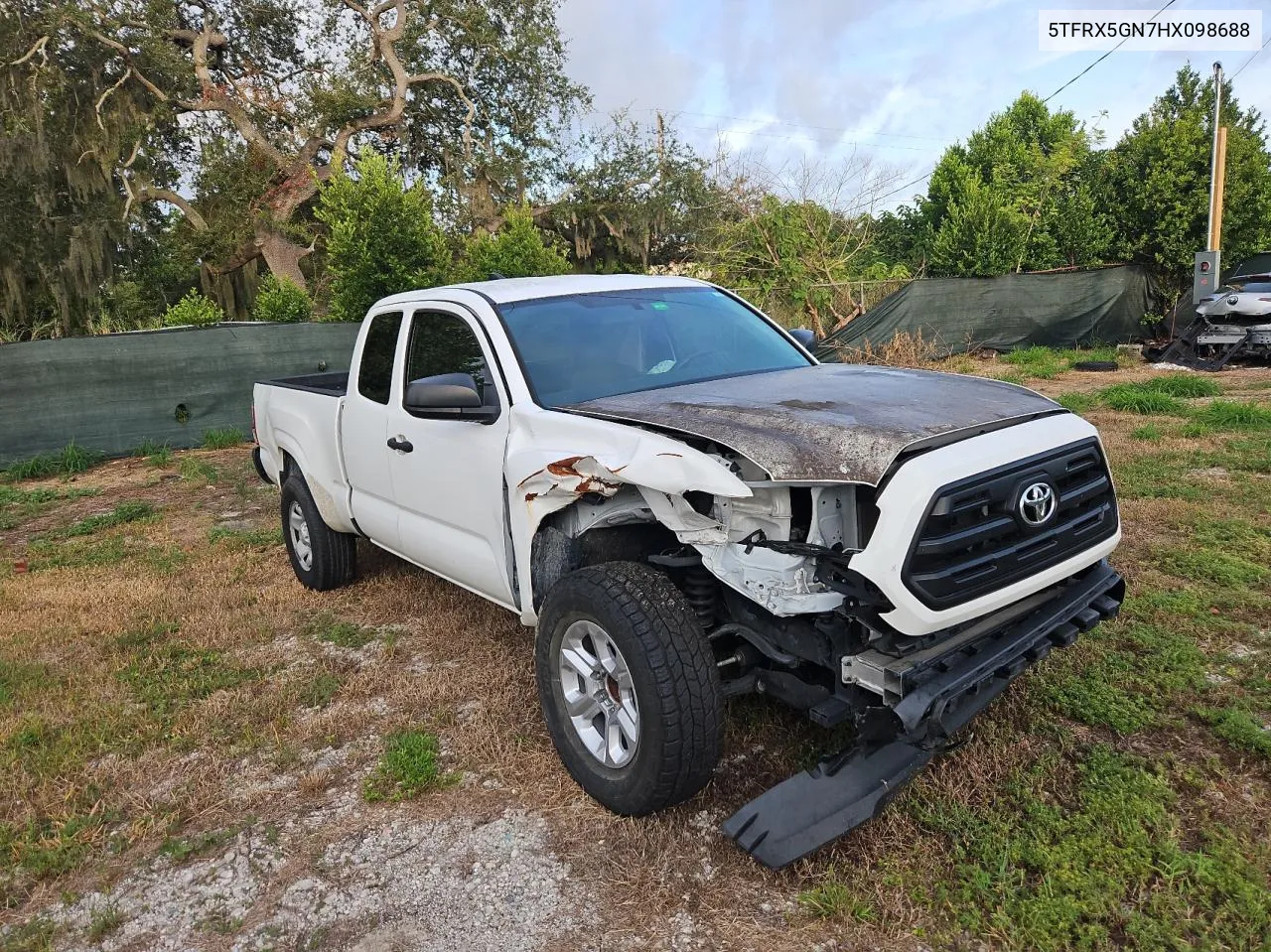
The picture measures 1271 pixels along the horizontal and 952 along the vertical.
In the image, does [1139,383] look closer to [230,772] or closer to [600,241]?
[230,772]

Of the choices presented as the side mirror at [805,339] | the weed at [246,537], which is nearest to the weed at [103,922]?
the side mirror at [805,339]

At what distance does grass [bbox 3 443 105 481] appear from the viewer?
32.3 ft

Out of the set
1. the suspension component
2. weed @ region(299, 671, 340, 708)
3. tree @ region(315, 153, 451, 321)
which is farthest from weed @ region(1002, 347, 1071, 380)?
weed @ region(299, 671, 340, 708)

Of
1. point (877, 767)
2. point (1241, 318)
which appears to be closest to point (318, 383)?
point (877, 767)

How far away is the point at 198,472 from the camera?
9.46 meters

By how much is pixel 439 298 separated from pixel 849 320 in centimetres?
1187

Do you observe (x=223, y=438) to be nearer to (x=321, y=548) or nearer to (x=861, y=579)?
(x=321, y=548)

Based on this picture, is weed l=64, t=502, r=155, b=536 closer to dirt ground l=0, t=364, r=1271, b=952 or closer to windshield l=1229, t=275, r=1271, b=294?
dirt ground l=0, t=364, r=1271, b=952

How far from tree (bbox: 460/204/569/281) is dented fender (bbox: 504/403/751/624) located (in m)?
11.4

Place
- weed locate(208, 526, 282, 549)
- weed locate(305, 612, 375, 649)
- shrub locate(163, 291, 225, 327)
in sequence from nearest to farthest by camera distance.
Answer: weed locate(305, 612, 375, 649) < weed locate(208, 526, 282, 549) < shrub locate(163, 291, 225, 327)

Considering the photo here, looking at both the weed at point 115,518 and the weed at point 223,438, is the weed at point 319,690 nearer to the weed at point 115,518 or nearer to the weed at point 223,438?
the weed at point 115,518

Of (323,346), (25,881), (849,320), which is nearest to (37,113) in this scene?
(323,346)

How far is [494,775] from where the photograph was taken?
125 inches

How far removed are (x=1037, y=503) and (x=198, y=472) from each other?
9240mm
